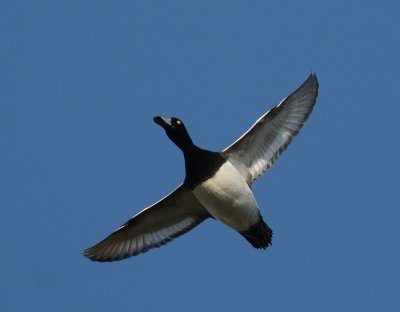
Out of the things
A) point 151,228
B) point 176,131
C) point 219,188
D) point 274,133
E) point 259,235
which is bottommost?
point 259,235

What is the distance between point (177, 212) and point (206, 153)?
4.11ft

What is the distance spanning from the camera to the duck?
41.2 ft

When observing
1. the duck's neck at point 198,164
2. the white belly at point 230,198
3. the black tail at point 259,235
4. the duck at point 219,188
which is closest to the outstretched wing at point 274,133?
the duck at point 219,188

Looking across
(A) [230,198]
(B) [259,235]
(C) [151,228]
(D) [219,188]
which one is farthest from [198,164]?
(C) [151,228]

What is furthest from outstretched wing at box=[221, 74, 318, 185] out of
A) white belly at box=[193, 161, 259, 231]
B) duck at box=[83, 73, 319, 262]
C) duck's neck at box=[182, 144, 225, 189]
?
white belly at box=[193, 161, 259, 231]

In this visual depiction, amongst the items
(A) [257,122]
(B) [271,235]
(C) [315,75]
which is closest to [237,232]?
(B) [271,235]

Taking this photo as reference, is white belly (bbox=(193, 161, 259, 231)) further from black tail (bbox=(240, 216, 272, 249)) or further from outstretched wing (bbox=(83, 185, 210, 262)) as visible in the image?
outstretched wing (bbox=(83, 185, 210, 262))

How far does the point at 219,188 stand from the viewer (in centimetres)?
1248

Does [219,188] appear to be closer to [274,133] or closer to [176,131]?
[176,131]

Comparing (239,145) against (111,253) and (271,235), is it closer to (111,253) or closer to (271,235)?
(271,235)

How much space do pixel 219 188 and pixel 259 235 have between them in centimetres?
86

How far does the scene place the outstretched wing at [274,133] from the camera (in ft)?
43.5

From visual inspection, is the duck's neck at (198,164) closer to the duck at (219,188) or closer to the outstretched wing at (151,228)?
the duck at (219,188)

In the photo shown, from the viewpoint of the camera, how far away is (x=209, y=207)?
12.7 meters
